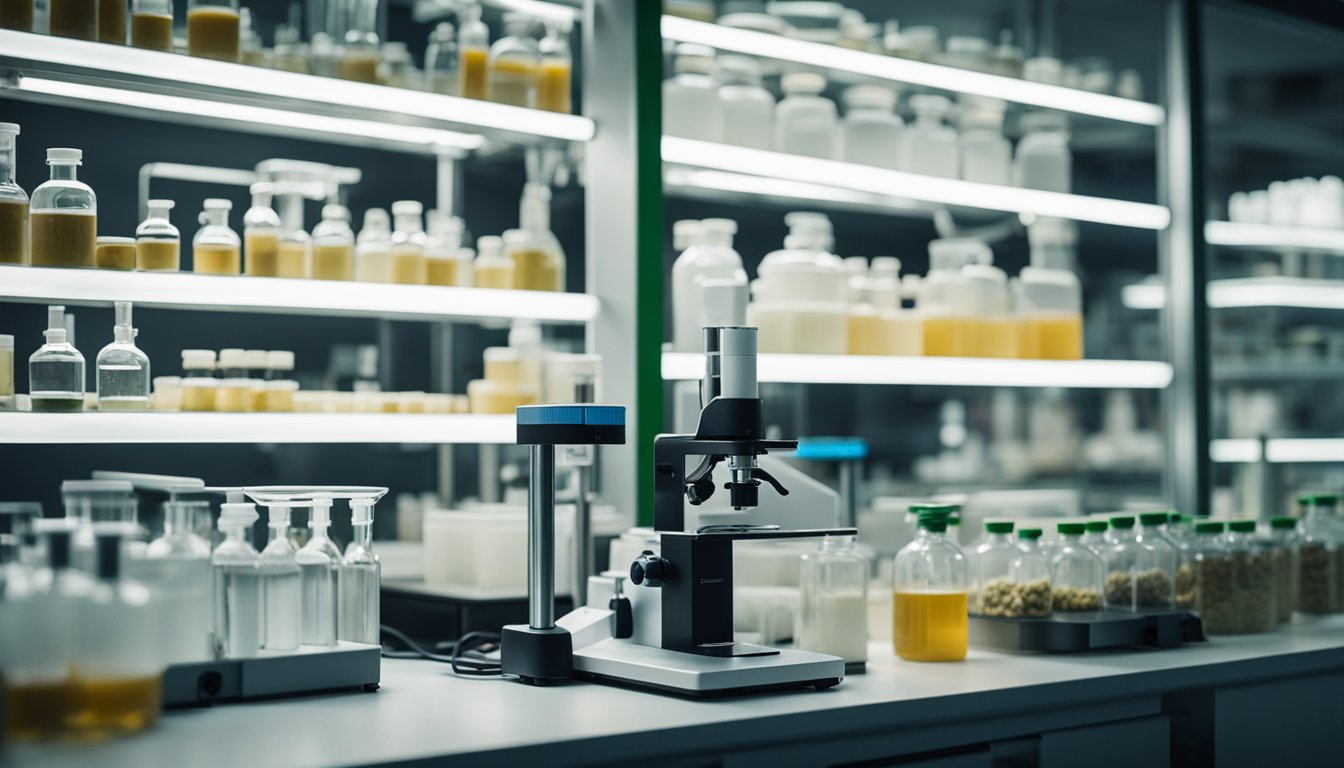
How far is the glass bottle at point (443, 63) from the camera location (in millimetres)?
2451

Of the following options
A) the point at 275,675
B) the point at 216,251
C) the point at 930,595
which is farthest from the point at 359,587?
the point at 930,595

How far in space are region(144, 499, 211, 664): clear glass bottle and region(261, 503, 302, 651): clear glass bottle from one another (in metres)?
0.08

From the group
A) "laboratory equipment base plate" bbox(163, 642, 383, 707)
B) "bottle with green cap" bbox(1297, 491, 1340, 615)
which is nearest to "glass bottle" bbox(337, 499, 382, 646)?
"laboratory equipment base plate" bbox(163, 642, 383, 707)

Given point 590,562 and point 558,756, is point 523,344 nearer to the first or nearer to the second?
point 590,562

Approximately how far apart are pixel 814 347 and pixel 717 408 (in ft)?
2.91

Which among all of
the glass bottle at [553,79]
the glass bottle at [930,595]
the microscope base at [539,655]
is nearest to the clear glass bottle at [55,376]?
the microscope base at [539,655]

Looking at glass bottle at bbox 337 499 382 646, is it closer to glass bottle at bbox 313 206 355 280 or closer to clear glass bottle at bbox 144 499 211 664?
clear glass bottle at bbox 144 499 211 664

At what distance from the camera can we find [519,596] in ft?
7.50

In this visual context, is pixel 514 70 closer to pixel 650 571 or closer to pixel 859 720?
pixel 650 571

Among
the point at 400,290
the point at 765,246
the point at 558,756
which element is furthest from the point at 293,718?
the point at 765,246

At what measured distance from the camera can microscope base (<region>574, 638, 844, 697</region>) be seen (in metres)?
1.73

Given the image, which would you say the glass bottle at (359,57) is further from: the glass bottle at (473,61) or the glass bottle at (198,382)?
the glass bottle at (198,382)

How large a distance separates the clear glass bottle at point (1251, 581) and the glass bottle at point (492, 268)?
4.85 ft

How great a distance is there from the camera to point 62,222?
1.97 meters
